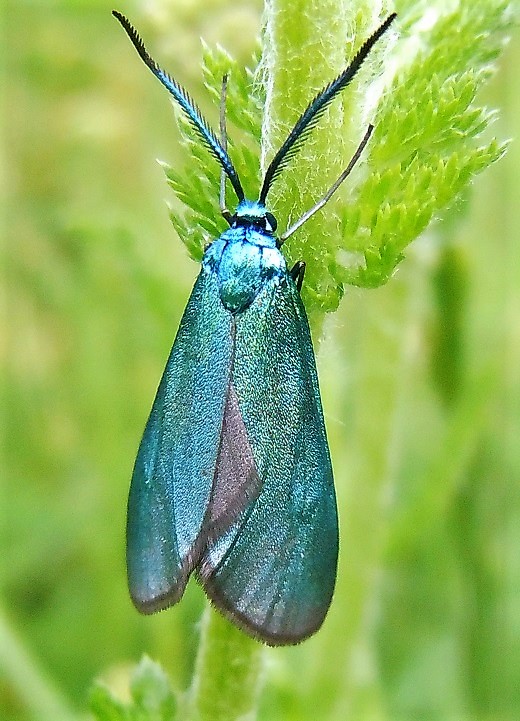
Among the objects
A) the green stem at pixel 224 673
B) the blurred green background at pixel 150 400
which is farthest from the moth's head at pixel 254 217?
the green stem at pixel 224 673

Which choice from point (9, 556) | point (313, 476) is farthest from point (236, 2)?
point (9, 556)

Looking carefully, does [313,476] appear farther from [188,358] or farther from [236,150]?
[236,150]

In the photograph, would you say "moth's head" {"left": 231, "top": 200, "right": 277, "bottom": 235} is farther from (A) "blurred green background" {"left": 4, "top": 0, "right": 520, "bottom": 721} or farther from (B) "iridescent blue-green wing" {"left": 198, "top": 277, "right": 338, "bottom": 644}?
(A) "blurred green background" {"left": 4, "top": 0, "right": 520, "bottom": 721}

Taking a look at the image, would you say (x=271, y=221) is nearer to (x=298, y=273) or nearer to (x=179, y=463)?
(x=298, y=273)

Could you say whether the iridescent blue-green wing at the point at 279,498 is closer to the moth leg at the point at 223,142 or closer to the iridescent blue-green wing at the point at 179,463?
the iridescent blue-green wing at the point at 179,463

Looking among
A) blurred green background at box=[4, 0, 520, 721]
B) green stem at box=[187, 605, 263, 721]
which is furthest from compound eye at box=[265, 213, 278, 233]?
green stem at box=[187, 605, 263, 721]

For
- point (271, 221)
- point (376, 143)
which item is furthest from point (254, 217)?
point (376, 143)
